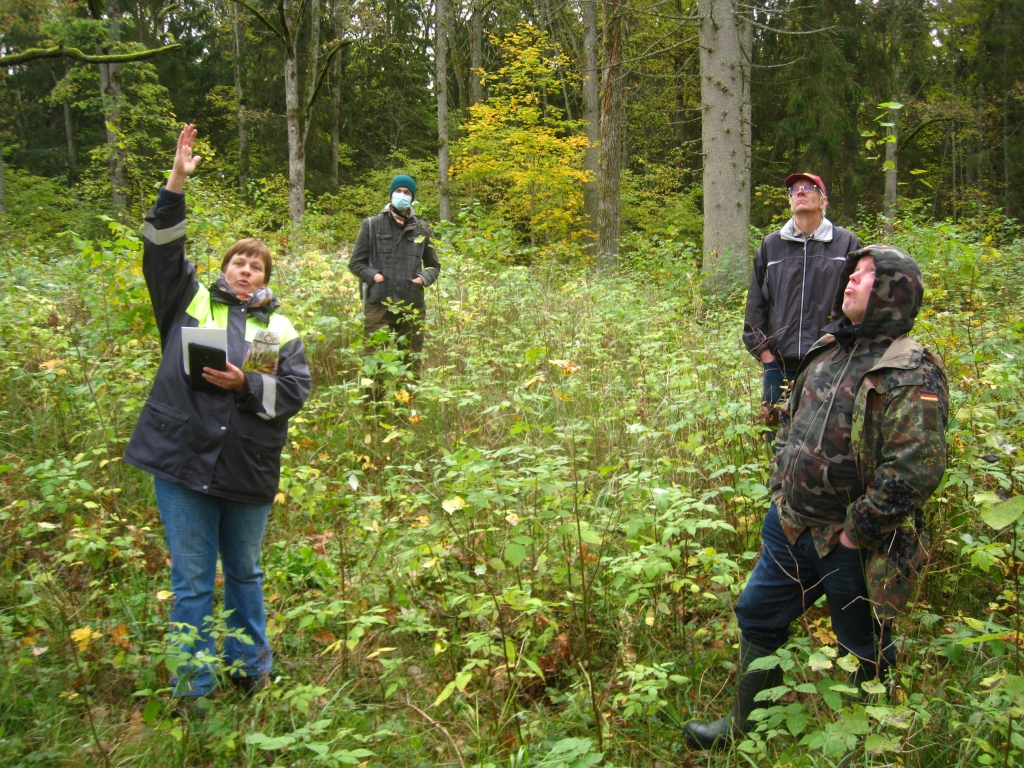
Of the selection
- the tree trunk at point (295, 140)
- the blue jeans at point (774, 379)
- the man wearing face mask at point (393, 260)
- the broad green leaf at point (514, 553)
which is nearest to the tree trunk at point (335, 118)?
the tree trunk at point (295, 140)

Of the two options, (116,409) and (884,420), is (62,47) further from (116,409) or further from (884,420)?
(884,420)

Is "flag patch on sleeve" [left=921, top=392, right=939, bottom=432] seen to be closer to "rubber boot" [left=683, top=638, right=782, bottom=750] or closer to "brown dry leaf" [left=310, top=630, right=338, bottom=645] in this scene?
"rubber boot" [left=683, top=638, right=782, bottom=750]

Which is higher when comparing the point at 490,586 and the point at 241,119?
the point at 241,119

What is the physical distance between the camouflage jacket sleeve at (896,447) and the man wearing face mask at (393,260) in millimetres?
4374

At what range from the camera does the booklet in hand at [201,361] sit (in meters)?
3.05

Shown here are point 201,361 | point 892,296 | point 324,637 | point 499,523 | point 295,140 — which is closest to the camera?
point 892,296

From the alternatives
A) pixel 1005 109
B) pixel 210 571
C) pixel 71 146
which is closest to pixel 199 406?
pixel 210 571

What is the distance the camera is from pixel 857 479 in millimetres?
2551

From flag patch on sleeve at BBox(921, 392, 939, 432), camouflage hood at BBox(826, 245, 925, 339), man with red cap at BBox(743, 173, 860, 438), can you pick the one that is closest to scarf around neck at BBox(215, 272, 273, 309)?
camouflage hood at BBox(826, 245, 925, 339)

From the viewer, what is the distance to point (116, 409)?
536cm

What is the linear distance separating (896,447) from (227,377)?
99.0 inches

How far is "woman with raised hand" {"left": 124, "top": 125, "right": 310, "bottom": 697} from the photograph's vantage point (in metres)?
3.12

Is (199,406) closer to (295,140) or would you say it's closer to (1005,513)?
(1005,513)

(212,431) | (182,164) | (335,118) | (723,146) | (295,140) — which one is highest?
(335,118)
